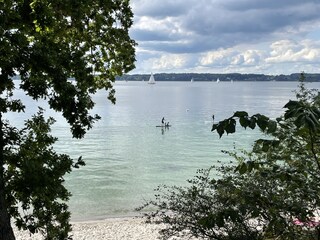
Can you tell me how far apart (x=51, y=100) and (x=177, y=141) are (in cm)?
4388

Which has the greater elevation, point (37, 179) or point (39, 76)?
point (39, 76)

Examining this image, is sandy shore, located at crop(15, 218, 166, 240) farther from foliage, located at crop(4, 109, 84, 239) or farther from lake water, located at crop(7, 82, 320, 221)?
foliage, located at crop(4, 109, 84, 239)

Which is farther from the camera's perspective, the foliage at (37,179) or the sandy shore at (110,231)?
the sandy shore at (110,231)

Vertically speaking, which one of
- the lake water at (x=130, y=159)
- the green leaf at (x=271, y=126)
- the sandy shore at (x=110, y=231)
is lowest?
the lake water at (x=130, y=159)

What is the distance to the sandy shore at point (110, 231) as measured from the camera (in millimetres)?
17578

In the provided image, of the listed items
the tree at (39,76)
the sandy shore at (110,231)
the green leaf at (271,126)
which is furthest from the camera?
the sandy shore at (110,231)

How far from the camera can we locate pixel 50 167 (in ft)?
22.4

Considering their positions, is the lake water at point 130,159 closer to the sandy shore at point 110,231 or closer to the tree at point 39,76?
the sandy shore at point 110,231

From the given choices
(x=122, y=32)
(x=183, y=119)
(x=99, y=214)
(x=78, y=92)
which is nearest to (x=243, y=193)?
(x=78, y=92)

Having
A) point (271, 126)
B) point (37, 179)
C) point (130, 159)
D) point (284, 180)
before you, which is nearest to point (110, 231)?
point (37, 179)

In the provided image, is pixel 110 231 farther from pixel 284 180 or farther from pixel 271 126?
pixel 271 126

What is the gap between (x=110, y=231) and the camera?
18.5 meters

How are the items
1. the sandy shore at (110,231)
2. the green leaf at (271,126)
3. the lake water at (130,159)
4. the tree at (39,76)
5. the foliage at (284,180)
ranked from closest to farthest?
the foliage at (284,180)
the green leaf at (271,126)
the tree at (39,76)
the sandy shore at (110,231)
the lake water at (130,159)

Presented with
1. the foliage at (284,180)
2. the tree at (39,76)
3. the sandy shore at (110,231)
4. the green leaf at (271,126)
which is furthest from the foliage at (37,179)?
the sandy shore at (110,231)
